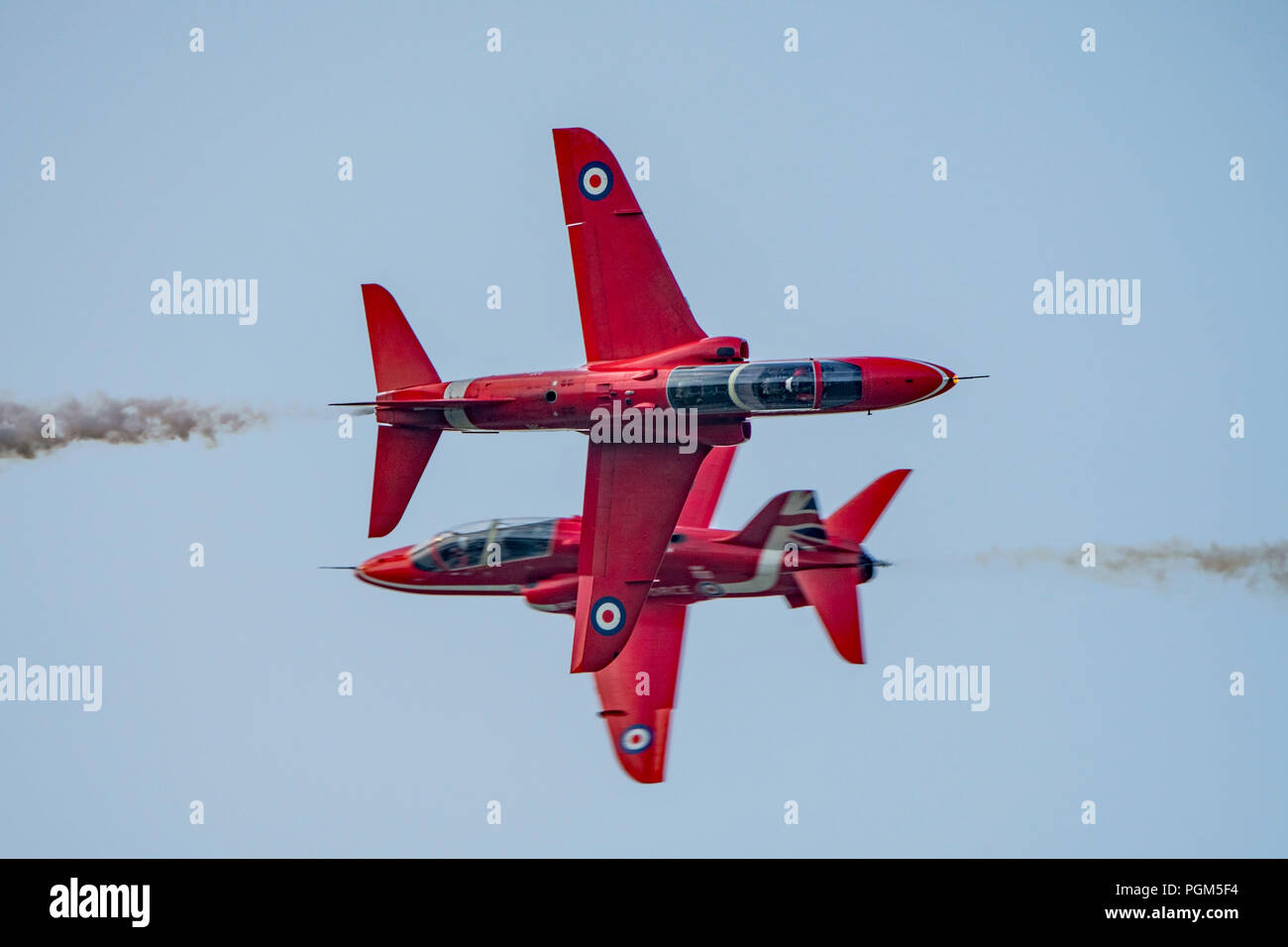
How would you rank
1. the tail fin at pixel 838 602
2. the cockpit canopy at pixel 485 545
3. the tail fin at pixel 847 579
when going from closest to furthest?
the tail fin at pixel 838 602, the tail fin at pixel 847 579, the cockpit canopy at pixel 485 545

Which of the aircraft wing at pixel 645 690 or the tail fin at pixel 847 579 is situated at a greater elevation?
the tail fin at pixel 847 579

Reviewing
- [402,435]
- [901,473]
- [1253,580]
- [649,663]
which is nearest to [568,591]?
[649,663]

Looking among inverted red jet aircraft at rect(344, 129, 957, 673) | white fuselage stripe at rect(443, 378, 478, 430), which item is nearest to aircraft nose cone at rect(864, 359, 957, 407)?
inverted red jet aircraft at rect(344, 129, 957, 673)

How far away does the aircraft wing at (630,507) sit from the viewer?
Answer: 38.5 meters

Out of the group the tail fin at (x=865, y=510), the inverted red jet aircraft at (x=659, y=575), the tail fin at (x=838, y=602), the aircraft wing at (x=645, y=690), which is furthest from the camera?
the tail fin at (x=865, y=510)

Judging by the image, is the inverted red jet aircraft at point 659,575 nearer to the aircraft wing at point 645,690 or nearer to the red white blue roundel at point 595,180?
the aircraft wing at point 645,690

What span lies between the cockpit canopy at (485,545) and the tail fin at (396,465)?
2.96 m

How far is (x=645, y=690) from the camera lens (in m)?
40.3

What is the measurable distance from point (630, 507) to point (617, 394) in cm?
252

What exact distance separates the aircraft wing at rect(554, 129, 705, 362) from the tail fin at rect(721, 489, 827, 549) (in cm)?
470

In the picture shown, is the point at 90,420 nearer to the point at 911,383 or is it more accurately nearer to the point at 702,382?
the point at 702,382

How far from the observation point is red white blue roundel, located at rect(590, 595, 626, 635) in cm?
3816

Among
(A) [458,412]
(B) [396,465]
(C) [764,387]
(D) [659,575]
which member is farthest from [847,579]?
(B) [396,465]

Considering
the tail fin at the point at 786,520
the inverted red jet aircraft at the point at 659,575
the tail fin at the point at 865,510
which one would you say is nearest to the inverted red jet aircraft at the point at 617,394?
the inverted red jet aircraft at the point at 659,575
